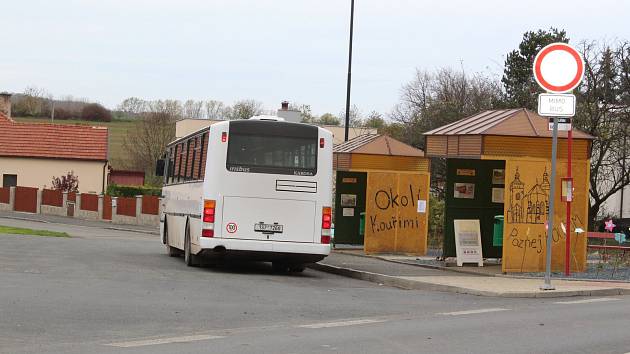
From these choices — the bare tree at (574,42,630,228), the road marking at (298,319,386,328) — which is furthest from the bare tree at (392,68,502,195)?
the road marking at (298,319,386,328)

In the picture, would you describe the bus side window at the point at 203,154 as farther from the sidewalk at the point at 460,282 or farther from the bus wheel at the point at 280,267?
the sidewalk at the point at 460,282

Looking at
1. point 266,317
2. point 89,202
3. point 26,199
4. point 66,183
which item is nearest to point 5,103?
point 66,183

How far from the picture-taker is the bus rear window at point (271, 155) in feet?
64.2

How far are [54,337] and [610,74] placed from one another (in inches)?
1318

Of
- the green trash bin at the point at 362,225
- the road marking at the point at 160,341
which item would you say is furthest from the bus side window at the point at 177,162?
the road marking at the point at 160,341

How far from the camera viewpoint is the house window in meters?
63.6

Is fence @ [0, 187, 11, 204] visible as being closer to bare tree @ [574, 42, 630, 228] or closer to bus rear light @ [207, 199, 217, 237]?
bare tree @ [574, 42, 630, 228]

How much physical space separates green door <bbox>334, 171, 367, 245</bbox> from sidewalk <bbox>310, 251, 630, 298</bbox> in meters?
6.77

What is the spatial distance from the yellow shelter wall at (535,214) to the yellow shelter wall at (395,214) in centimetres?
729

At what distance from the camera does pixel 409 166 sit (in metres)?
27.8

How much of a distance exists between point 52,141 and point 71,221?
14007 mm

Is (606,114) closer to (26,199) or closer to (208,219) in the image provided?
(208,219)

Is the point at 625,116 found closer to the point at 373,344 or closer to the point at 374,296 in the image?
the point at 374,296

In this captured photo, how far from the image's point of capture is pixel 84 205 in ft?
182
